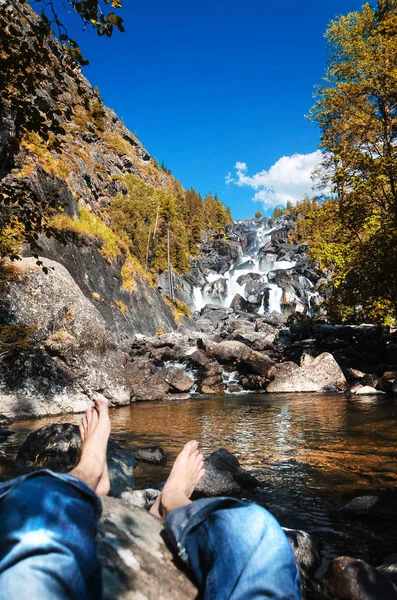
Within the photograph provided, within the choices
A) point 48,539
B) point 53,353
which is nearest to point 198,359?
point 53,353

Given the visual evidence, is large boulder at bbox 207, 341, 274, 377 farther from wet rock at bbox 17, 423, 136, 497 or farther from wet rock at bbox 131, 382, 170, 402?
wet rock at bbox 17, 423, 136, 497

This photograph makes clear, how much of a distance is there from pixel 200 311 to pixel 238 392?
28938 millimetres

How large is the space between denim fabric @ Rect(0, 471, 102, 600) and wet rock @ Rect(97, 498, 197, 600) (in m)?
0.16

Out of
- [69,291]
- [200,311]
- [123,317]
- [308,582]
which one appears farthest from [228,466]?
[200,311]

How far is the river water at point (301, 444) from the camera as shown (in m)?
3.44

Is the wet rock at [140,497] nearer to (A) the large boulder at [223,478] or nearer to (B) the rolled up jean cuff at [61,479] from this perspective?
(A) the large boulder at [223,478]

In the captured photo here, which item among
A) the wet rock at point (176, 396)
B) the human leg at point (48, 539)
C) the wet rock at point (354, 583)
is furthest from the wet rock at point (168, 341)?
the human leg at point (48, 539)

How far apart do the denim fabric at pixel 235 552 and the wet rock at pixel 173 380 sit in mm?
12476

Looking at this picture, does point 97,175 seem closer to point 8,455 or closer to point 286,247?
point 286,247

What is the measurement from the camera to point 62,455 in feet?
15.6

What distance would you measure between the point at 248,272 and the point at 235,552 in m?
51.2

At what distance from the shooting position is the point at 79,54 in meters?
2.89

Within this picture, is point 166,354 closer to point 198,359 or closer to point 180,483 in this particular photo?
point 198,359

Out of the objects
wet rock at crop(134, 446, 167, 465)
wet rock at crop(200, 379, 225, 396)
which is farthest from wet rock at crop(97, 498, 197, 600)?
wet rock at crop(200, 379, 225, 396)
